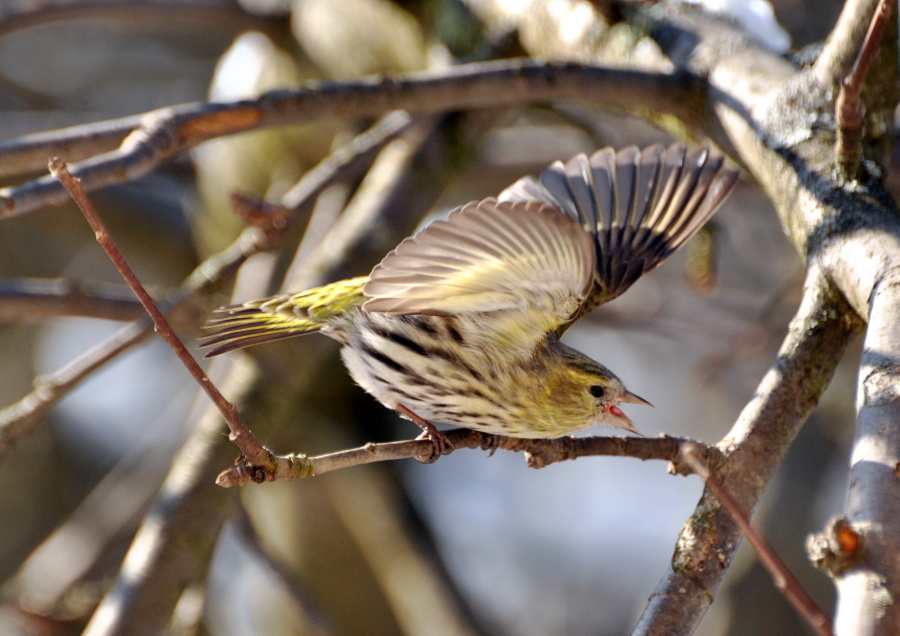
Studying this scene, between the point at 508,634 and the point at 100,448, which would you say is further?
the point at 100,448

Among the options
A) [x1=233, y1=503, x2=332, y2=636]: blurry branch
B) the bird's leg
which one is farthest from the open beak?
[x1=233, y1=503, x2=332, y2=636]: blurry branch

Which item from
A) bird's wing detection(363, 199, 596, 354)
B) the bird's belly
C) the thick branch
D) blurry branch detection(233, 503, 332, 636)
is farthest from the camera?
Result: blurry branch detection(233, 503, 332, 636)

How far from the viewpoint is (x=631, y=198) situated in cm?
225

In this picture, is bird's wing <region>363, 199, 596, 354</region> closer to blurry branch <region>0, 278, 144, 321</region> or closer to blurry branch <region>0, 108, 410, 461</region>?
blurry branch <region>0, 108, 410, 461</region>

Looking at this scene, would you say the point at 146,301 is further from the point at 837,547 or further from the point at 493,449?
the point at 493,449

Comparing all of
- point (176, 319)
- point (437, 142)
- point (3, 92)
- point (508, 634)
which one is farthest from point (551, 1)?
point (3, 92)

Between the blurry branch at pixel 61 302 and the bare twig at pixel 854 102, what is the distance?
1.55m

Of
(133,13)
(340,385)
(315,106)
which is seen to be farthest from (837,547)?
(340,385)

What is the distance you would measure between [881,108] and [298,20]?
2330 millimetres

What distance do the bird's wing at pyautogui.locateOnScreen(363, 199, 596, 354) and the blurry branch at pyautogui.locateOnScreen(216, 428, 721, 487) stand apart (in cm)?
26

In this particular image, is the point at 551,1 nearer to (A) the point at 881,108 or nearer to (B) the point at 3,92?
(A) the point at 881,108

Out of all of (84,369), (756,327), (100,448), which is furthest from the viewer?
(100,448)

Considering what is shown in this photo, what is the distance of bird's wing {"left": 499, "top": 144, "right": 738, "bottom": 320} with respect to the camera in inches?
80.4

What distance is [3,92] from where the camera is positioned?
464 centimetres
